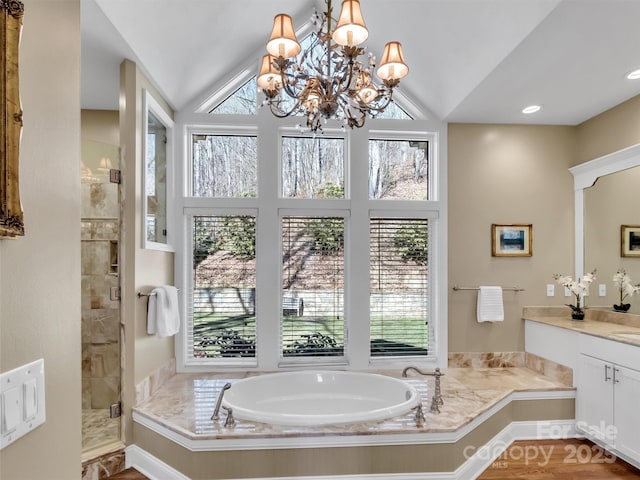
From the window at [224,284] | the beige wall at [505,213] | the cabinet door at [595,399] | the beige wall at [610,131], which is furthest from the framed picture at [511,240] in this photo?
the window at [224,284]

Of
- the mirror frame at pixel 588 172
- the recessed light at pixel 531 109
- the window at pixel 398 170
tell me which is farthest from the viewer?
the window at pixel 398 170

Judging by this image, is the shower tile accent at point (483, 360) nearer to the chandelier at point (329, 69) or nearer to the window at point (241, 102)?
the chandelier at point (329, 69)

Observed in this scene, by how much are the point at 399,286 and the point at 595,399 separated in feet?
5.75

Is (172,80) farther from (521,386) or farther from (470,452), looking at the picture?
(521,386)

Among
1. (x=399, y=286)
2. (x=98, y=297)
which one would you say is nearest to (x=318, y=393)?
(x=399, y=286)

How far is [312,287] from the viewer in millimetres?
3785

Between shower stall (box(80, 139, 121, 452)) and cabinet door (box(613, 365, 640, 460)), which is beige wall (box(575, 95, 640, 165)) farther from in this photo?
shower stall (box(80, 139, 121, 452))

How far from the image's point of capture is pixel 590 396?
9.99 ft

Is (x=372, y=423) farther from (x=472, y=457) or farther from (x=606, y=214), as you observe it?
(x=606, y=214)

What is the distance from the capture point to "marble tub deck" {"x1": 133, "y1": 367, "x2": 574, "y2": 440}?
95.5 inches

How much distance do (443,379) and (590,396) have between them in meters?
1.09

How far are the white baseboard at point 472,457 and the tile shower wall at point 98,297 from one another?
1.94 feet

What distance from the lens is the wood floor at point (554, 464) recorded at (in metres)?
2.63

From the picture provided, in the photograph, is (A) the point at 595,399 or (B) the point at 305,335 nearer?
(A) the point at 595,399
